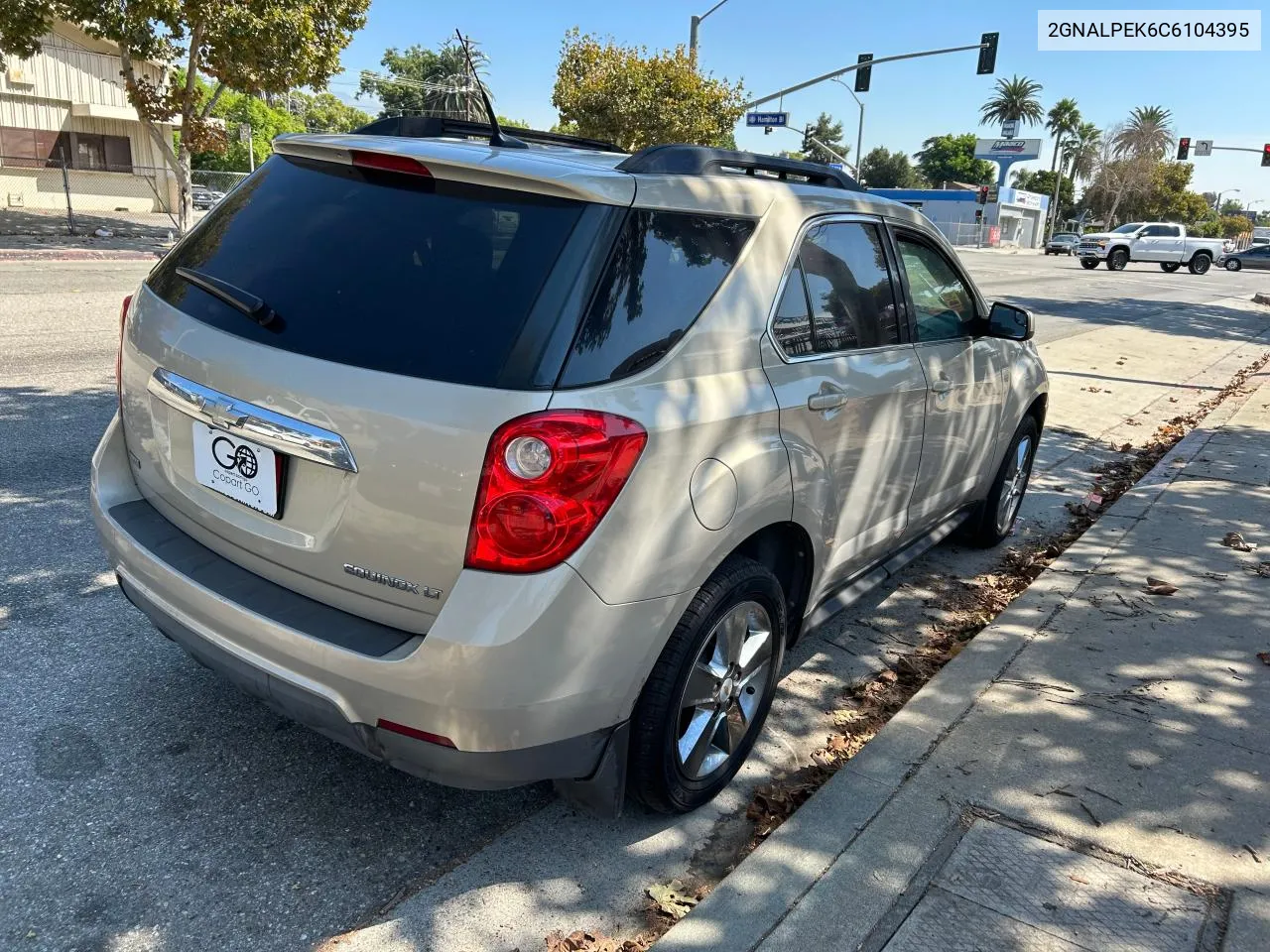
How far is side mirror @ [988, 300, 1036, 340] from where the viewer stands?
4.40 m

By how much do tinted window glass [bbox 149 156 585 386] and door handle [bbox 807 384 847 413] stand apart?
3.19 ft

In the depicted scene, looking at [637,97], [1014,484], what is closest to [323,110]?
[637,97]

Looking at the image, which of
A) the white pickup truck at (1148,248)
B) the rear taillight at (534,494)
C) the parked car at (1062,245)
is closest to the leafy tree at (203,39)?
the rear taillight at (534,494)

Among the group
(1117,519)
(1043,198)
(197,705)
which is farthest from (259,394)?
(1043,198)

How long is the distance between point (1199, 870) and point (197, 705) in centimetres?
304

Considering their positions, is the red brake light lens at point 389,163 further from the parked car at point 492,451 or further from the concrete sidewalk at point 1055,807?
the concrete sidewalk at point 1055,807

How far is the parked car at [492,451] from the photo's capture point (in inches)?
87.4

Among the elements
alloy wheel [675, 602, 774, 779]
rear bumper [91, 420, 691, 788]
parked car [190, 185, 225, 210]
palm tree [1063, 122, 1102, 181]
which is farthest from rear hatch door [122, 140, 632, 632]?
palm tree [1063, 122, 1102, 181]

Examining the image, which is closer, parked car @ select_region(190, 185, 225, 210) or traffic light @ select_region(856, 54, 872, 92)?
traffic light @ select_region(856, 54, 872, 92)

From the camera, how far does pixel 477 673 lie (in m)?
2.18

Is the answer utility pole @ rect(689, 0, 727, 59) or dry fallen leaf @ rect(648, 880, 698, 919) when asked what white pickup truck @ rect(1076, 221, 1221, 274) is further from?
dry fallen leaf @ rect(648, 880, 698, 919)

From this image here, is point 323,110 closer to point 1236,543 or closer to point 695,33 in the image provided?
point 695,33

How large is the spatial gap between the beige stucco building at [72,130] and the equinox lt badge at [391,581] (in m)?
31.7

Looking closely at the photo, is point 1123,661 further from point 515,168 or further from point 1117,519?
point 515,168
